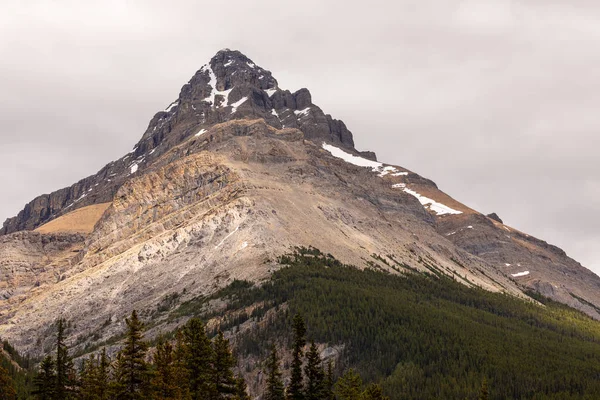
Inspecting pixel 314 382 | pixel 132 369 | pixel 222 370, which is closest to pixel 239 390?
pixel 222 370

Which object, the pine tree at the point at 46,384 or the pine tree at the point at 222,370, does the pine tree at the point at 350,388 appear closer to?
the pine tree at the point at 222,370

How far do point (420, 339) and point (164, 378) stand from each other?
91537mm

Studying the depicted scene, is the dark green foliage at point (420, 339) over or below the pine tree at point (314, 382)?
over

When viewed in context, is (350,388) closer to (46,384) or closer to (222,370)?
(222,370)

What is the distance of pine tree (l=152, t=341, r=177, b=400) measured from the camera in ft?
151

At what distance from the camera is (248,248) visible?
17212cm

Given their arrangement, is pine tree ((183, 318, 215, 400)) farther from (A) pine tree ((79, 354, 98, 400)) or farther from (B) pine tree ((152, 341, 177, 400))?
(A) pine tree ((79, 354, 98, 400))

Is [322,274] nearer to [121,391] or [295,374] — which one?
[295,374]

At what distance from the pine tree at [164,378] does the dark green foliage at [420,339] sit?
236 feet

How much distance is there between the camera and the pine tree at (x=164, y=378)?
45.9m

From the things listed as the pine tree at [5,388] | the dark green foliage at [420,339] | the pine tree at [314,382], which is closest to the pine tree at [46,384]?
the pine tree at [5,388]

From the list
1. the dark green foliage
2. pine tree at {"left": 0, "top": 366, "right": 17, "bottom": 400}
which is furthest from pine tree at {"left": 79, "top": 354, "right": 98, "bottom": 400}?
the dark green foliage

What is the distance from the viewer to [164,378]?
4691cm

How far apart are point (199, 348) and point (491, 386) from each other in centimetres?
8310
